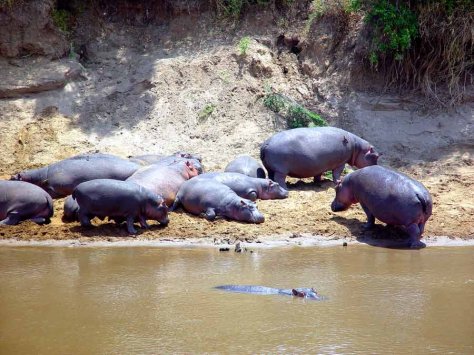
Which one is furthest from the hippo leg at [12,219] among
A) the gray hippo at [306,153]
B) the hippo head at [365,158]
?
the hippo head at [365,158]

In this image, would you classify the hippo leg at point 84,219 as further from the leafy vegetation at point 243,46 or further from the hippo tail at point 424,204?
the leafy vegetation at point 243,46

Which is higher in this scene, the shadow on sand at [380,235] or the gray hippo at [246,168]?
the gray hippo at [246,168]

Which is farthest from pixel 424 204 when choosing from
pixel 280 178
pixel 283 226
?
pixel 280 178

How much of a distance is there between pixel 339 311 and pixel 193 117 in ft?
23.8

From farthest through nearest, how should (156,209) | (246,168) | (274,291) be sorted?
(246,168), (156,209), (274,291)

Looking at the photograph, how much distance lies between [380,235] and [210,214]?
81.0 inches

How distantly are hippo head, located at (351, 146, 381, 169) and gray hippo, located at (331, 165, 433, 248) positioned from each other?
6.76ft

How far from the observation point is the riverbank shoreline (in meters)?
8.34

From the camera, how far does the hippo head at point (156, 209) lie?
892cm

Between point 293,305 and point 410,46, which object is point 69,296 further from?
point 410,46

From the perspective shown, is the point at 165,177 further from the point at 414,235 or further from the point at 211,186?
A: the point at 414,235

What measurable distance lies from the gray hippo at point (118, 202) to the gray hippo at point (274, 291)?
8.89ft

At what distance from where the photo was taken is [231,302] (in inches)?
233

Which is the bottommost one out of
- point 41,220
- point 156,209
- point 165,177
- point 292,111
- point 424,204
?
point 41,220
